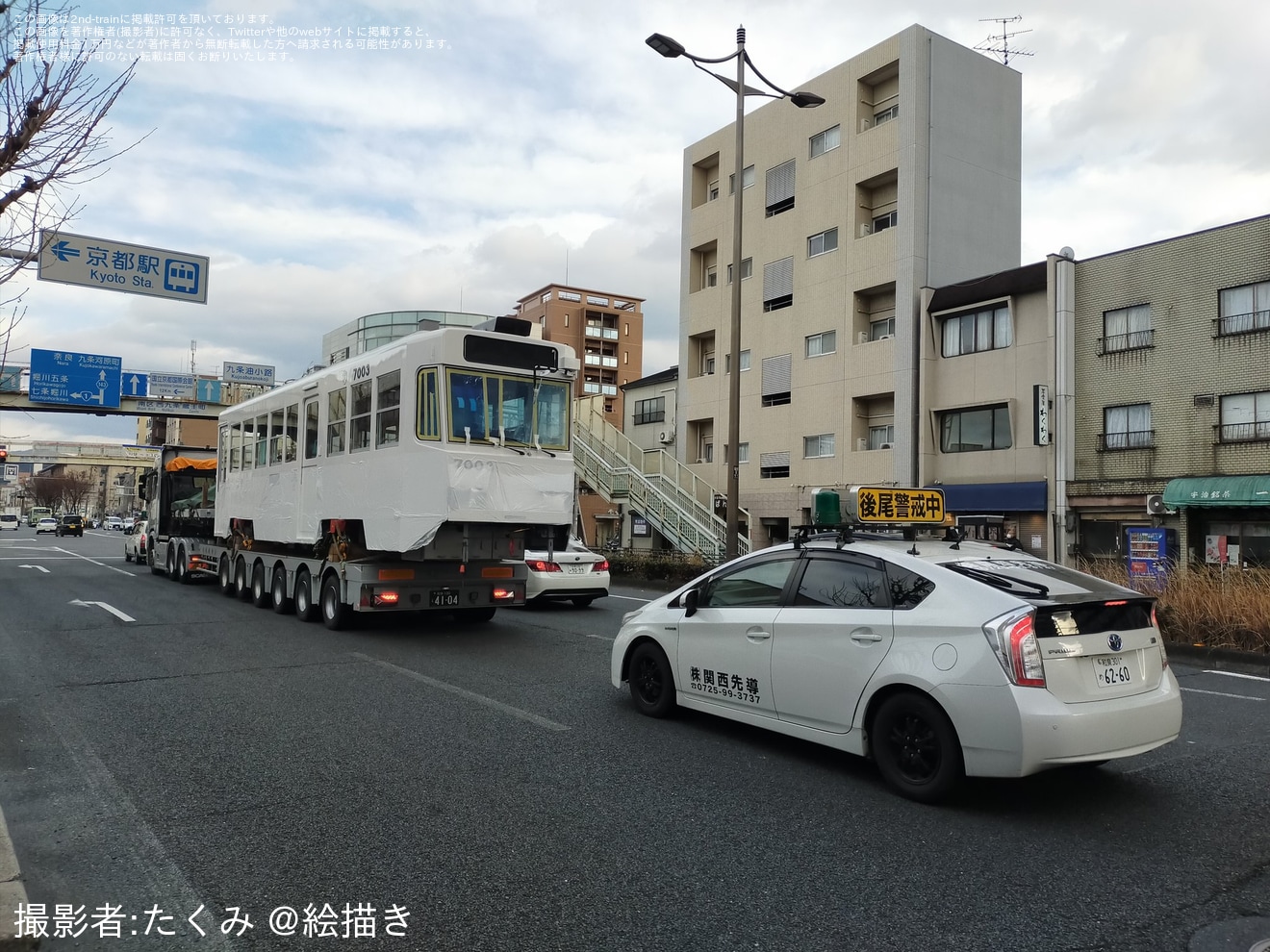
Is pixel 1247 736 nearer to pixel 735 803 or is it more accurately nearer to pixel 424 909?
pixel 735 803

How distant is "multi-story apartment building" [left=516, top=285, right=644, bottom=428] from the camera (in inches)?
3460

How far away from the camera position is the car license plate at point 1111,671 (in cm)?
499

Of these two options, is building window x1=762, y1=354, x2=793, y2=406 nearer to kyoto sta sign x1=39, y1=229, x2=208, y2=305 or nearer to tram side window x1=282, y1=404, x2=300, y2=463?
tram side window x1=282, y1=404, x2=300, y2=463

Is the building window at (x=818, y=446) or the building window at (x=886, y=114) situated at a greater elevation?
the building window at (x=886, y=114)

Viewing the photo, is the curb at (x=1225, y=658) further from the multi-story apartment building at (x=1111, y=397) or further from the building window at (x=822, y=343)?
the building window at (x=822, y=343)

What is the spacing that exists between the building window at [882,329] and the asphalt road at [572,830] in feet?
77.9

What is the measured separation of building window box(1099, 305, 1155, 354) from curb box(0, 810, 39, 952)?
88.9ft

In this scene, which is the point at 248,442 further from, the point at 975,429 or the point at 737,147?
the point at 975,429

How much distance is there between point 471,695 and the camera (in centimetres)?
809

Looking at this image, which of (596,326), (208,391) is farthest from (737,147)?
(596,326)

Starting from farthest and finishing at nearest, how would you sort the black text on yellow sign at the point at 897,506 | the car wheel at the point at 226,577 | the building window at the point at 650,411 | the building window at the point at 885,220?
the building window at the point at 650,411 < the building window at the point at 885,220 < the car wheel at the point at 226,577 < the black text on yellow sign at the point at 897,506

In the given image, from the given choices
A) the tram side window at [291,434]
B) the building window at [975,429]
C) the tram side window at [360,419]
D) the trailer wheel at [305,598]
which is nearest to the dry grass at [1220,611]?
the tram side window at [360,419]

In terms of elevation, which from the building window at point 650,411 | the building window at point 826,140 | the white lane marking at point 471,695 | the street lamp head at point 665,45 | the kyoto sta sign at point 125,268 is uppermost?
the building window at point 826,140

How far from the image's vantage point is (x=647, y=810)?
4.98 m
